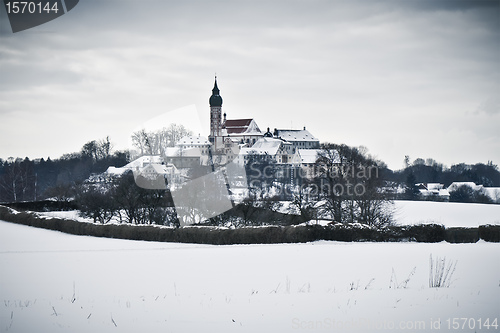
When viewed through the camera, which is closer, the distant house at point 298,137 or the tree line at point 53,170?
the tree line at point 53,170

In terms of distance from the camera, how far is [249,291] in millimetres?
12812

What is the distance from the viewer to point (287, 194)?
76938mm

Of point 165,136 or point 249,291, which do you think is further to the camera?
point 165,136

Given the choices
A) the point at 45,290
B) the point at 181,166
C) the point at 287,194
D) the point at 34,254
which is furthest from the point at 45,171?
the point at 45,290

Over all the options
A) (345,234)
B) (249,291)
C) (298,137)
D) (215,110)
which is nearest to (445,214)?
(345,234)

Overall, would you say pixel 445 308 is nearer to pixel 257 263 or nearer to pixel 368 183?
pixel 257 263

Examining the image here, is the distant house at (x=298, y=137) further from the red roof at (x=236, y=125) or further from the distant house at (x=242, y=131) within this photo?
the red roof at (x=236, y=125)

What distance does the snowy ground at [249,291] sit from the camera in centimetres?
982

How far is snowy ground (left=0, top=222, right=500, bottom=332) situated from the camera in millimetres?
9820

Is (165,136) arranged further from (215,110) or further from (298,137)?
(298,137)

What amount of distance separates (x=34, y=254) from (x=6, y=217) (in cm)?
2400

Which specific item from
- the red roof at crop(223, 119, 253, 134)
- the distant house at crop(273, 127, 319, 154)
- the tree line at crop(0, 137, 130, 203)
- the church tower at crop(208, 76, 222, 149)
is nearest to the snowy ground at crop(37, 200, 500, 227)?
the tree line at crop(0, 137, 130, 203)

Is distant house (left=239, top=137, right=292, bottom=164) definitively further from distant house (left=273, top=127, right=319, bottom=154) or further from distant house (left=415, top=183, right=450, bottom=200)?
distant house (left=415, top=183, right=450, bottom=200)

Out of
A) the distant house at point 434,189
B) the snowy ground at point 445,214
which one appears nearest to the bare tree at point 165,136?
the distant house at point 434,189
